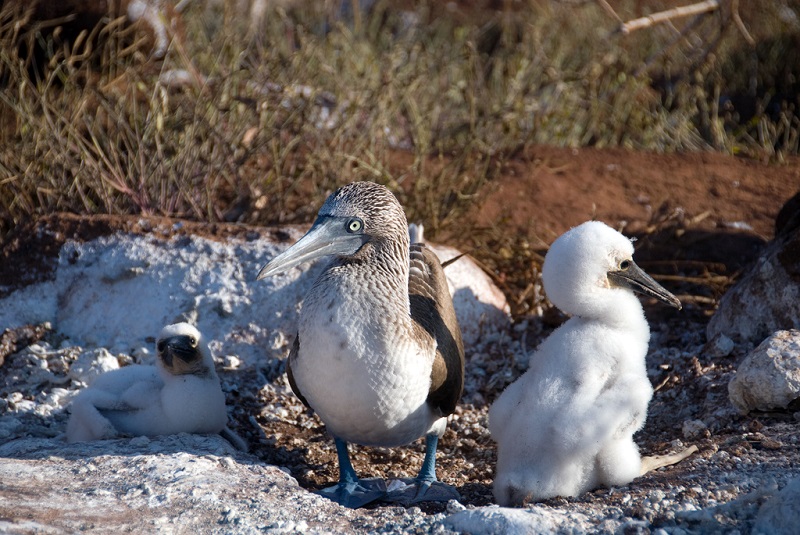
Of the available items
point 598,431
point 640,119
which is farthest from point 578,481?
point 640,119

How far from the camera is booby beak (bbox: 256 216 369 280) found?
4.06m

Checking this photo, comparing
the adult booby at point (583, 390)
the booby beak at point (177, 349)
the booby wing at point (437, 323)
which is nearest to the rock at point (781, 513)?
the adult booby at point (583, 390)

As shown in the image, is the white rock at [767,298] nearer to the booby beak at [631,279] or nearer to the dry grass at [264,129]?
the booby beak at [631,279]

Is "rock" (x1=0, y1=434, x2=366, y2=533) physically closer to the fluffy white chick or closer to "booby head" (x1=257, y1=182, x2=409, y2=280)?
the fluffy white chick

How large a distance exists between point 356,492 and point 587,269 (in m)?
1.47

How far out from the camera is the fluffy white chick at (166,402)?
467 centimetres

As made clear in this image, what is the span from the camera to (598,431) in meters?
3.87

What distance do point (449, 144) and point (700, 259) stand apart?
2.42 m

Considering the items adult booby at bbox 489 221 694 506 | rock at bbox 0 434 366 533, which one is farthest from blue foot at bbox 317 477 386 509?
adult booby at bbox 489 221 694 506

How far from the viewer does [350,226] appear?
4211 millimetres

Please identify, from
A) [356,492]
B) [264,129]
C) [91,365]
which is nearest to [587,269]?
[356,492]

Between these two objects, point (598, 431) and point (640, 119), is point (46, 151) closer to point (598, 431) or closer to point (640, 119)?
point (598, 431)

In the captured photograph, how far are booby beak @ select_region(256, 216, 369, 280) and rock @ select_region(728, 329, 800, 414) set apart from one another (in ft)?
6.25

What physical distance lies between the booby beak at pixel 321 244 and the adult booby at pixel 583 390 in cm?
90
